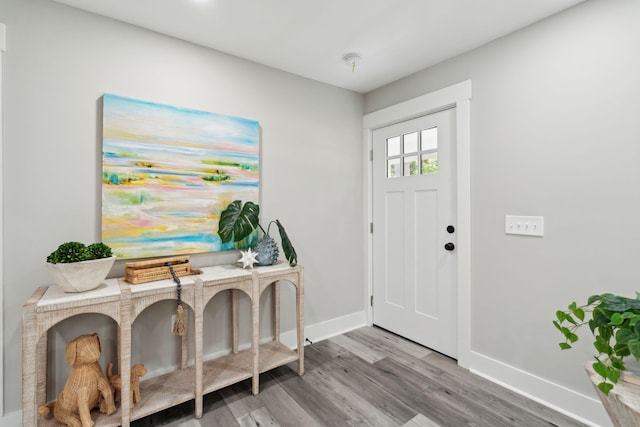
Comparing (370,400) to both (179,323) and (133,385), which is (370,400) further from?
(133,385)

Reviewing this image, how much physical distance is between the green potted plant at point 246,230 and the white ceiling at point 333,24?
113 centimetres

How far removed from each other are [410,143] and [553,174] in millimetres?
1135

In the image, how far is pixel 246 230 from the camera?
84.0 inches

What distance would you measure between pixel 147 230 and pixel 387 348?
2.06 meters

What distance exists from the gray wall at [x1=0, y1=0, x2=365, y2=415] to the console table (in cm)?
16

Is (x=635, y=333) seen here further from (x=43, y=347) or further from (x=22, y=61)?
(x=22, y=61)

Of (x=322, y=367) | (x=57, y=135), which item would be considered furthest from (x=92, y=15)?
(x=322, y=367)

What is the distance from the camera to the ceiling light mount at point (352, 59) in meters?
2.37

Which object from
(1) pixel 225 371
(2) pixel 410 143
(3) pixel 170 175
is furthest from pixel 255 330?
(2) pixel 410 143

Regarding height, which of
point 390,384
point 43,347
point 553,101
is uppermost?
point 553,101

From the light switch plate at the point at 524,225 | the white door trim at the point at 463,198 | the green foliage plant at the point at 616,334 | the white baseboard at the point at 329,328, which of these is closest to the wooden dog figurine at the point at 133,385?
the white baseboard at the point at 329,328

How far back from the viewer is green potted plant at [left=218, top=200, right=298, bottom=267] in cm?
208

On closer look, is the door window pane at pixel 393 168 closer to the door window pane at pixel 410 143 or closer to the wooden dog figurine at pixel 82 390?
the door window pane at pixel 410 143

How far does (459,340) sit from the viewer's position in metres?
2.38
